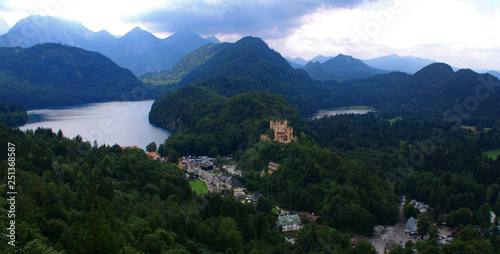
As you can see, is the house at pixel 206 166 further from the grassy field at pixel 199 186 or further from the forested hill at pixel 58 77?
the forested hill at pixel 58 77

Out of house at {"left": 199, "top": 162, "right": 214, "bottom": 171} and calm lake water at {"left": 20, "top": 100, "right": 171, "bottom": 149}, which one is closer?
house at {"left": 199, "top": 162, "right": 214, "bottom": 171}

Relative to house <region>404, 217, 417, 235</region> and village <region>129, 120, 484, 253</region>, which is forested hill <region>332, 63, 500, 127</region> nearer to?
village <region>129, 120, 484, 253</region>

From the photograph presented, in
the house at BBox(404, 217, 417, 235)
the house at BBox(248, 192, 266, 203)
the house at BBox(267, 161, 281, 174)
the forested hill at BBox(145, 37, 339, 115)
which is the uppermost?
the forested hill at BBox(145, 37, 339, 115)

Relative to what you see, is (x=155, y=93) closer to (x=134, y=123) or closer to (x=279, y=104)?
(x=134, y=123)

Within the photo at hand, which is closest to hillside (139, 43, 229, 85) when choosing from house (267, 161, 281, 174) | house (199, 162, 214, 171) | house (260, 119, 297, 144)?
house (260, 119, 297, 144)

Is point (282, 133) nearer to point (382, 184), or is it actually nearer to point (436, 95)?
point (382, 184)

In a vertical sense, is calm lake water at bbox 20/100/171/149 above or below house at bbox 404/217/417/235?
above

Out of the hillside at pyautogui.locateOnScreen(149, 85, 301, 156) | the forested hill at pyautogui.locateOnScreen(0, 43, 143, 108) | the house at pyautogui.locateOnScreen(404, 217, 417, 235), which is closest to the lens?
the house at pyautogui.locateOnScreen(404, 217, 417, 235)

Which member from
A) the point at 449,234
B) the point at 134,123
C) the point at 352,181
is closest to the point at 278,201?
the point at 352,181
